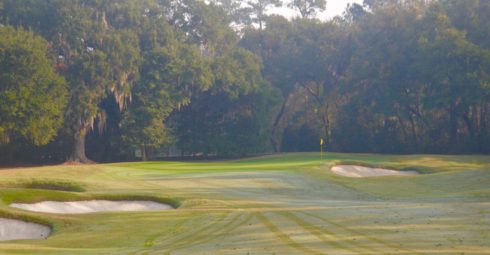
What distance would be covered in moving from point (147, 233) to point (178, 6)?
193 ft

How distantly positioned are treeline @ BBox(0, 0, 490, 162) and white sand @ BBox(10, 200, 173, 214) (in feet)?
87.5

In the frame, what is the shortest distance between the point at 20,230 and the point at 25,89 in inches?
1294

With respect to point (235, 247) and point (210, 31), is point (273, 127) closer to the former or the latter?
point (210, 31)

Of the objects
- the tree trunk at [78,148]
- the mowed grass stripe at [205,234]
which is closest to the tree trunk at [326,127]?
the tree trunk at [78,148]

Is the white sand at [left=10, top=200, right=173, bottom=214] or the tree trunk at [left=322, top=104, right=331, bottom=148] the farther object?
the tree trunk at [left=322, top=104, right=331, bottom=148]

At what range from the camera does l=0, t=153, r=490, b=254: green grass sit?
1562 cm

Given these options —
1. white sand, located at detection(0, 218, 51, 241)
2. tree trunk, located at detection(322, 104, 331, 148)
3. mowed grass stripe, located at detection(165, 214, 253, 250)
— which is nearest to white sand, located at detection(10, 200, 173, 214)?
white sand, located at detection(0, 218, 51, 241)

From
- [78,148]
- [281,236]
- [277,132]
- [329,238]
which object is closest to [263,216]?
[281,236]

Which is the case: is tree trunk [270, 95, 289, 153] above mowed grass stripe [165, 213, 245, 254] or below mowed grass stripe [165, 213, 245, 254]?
above

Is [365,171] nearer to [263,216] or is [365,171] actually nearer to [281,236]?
[263,216]

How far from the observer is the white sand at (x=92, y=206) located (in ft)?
89.5

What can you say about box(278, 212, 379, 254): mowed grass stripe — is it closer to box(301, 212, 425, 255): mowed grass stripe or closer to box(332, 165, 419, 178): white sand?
box(301, 212, 425, 255): mowed grass stripe

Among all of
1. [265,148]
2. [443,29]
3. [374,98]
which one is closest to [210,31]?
[265,148]

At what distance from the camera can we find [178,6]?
7575cm
